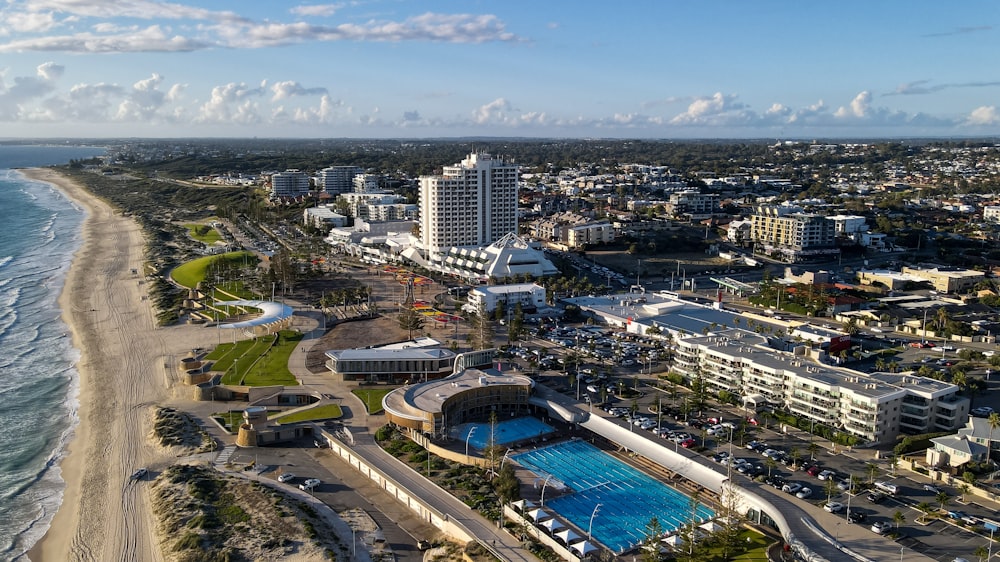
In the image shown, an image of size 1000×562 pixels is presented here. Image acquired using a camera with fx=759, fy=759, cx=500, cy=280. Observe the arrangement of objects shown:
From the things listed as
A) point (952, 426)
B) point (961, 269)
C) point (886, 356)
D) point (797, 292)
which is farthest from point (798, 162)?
point (952, 426)

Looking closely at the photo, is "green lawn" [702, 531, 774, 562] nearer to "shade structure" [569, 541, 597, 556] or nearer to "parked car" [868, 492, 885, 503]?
"shade structure" [569, 541, 597, 556]

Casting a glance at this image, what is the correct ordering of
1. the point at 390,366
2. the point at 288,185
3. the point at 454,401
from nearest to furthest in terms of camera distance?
the point at 454,401, the point at 390,366, the point at 288,185

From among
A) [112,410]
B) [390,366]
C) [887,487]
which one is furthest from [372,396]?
[887,487]

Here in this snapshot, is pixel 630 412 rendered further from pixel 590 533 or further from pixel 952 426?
pixel 952 426

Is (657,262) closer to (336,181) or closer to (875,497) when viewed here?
(875,497)

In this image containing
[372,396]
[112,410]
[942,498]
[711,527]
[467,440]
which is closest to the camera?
[711,527]
